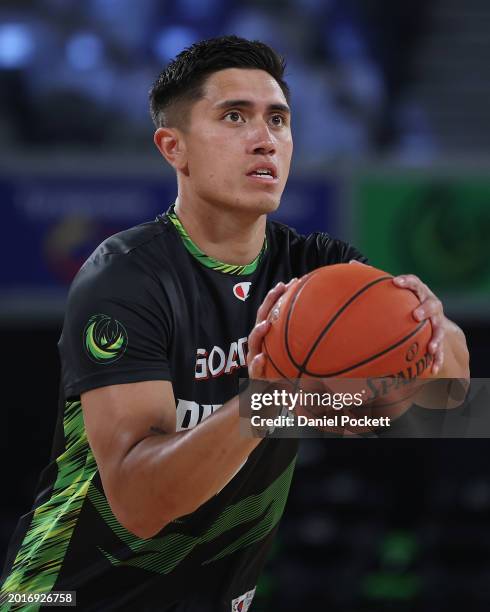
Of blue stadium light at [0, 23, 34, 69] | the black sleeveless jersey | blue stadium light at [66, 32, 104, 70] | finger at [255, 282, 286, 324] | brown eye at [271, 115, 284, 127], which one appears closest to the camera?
finger at [255, 282, 286, 324]

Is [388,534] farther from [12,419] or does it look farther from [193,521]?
[193,521]

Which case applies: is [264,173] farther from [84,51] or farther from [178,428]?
[84,51]

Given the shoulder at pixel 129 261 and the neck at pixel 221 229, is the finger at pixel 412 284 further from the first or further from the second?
the shoulder at pixel 129 261

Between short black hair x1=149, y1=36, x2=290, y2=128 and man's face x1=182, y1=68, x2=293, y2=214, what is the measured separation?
0.03 meters

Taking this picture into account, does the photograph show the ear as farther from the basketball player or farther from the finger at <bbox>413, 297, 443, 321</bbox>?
the finger at <bbox>413, 297, 443, 321</bbox>

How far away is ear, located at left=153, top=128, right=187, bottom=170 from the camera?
315cm

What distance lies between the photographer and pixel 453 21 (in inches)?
389

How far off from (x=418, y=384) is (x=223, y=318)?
731 mm

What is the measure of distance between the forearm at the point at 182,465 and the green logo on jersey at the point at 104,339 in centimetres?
27

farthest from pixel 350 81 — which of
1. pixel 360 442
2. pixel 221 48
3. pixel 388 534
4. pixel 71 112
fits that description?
pixel 221 48

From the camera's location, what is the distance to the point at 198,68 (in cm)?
313

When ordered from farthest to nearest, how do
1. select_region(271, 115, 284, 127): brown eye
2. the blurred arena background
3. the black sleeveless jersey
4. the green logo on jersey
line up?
the blurred arena background
select_region(271, 115, 284, 127): brown eye
the black sleeveless jersey
the green logo on jersey

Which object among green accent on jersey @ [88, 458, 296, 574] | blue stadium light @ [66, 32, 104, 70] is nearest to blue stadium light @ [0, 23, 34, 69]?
blue stadium light @ [66, 32, 104, 70]

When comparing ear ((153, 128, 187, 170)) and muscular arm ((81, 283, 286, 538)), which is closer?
muscular arm ((81, 283, 286, 538))
